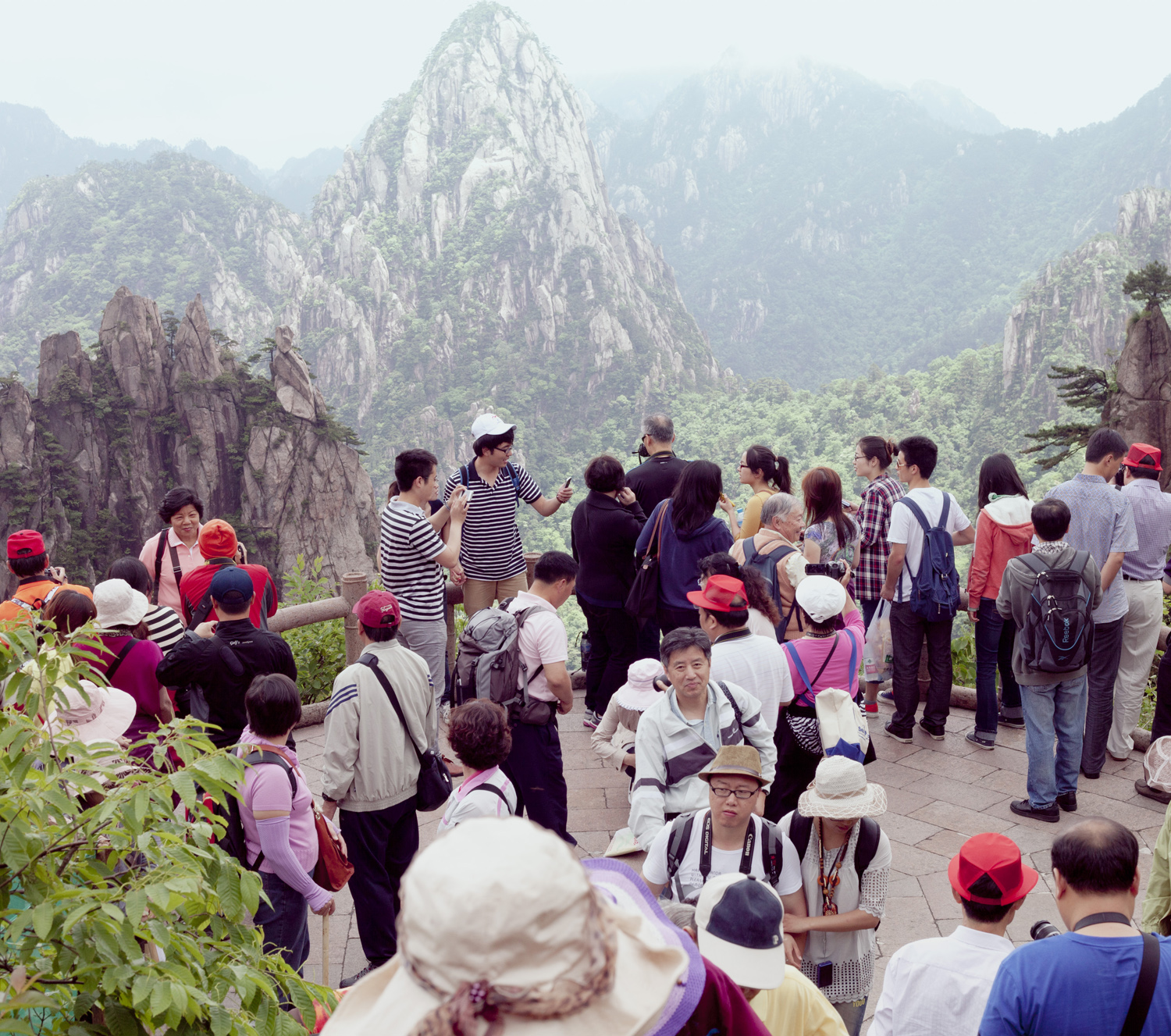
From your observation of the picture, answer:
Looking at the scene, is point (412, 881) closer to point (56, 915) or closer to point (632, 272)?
point (56, 915)

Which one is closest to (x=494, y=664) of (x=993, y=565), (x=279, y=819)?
(x=279, y=819)

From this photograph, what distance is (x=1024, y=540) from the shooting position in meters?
5.43

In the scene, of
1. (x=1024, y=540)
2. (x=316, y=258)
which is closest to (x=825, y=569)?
(x=1024, y=540)

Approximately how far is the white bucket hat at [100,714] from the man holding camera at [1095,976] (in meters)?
2.91

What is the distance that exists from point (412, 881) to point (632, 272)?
104 meters

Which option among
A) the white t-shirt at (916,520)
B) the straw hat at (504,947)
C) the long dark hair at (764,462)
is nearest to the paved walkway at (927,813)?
the white t-shirt at (916,520)

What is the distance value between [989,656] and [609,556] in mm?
2465

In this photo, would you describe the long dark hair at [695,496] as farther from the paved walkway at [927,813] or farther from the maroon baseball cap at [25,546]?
the maroon baseball cap at [25,546]

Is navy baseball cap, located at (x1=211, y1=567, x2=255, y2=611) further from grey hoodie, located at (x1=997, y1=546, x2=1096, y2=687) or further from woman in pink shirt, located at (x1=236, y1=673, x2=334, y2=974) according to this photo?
grey hoodie, located at (x1=997, y1=546, x2=1096, y2=687)

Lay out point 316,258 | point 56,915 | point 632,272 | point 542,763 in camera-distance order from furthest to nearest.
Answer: point 632,272 → point 316,258 → point 542,763 → point 56,915

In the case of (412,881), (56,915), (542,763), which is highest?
(412,881)

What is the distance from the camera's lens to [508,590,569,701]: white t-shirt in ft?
13.4

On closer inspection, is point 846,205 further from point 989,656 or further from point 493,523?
point 493,523

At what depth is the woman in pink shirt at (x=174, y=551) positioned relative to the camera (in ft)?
16.7
